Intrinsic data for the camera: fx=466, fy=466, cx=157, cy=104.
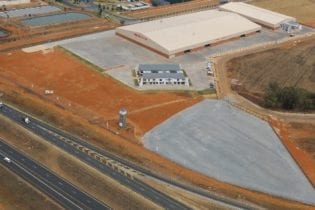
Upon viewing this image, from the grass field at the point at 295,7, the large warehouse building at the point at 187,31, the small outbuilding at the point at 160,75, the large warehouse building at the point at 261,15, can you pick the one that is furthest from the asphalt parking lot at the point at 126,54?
the grass field at the point at 295,7

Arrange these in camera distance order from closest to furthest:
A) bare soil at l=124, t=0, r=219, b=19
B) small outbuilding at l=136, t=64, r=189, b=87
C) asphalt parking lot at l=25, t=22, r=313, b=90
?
small outbuilding at l=136, t=64, r=189, b=87 → asphalt parking lot at l=25, t=22, r=313, b=90 → bare soil at l=124, t=0, r=219, b=19

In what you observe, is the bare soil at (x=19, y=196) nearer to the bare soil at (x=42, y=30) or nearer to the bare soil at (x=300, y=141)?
the bare soil at (x=300, y=141)

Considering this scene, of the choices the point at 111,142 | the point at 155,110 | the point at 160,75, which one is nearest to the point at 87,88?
the point at 160,75

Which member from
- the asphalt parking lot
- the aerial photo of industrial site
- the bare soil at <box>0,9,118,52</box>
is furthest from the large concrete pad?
the bare soil at <box>0,9,118,52</box>

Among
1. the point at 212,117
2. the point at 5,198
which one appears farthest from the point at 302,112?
the point at 5,198

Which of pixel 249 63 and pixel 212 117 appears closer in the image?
pixel 212 117

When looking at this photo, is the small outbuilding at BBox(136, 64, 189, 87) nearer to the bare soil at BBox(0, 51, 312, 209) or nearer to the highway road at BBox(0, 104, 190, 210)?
the bare soil at BBox(0, 51, 312, 209)

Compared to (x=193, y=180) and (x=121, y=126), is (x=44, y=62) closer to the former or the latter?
(x=121, y=126)
